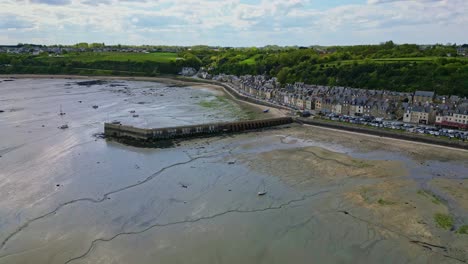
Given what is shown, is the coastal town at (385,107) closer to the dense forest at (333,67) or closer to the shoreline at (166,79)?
the dense forest at (333,67)

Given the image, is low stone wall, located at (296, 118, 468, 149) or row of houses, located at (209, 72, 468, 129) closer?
low stone wall, located at (296, 118, 468, 149)

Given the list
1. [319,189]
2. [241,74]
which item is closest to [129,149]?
[319,189]

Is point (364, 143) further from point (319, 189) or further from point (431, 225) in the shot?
point (431, 225)

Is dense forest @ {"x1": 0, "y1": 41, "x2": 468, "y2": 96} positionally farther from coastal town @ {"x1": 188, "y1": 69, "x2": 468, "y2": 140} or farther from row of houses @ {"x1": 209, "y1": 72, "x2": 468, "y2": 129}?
coastal town @ {"x1": 188, "y1": 69, "x2": 468, "y2": 140}

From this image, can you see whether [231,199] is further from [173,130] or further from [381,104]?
[381,104]

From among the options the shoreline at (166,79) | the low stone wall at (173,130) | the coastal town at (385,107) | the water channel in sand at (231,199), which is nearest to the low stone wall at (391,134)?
the water channel in sand at (231,199)

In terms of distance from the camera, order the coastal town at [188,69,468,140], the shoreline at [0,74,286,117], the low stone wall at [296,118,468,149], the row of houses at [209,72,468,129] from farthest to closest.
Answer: the shoreline at [0,74,286,117] → the row of houses at [209,72,468,129] → the coastal town at [188,69,468,140] → the low stone wall at [296,118,468,149]

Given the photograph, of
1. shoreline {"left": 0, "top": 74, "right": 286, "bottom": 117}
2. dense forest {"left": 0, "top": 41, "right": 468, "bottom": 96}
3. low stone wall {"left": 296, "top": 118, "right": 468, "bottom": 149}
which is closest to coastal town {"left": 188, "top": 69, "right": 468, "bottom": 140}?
low stone wall {"left": 296, "top": 118, "right": 468, "bottom": 149}
